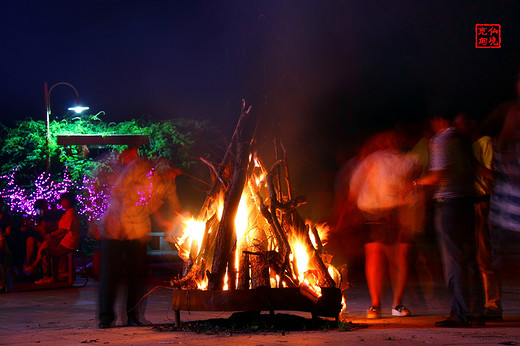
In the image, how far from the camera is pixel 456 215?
6250mm

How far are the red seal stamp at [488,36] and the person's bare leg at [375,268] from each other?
14.5m

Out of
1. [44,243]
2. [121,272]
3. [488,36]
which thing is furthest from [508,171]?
[488,36]

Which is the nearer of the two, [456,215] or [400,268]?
[456,215]

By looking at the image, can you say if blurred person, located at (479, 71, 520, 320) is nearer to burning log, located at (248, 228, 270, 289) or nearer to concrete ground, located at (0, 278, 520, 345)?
concrete ground, located at (0, 278, 520, 345)

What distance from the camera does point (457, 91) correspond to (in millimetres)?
22578

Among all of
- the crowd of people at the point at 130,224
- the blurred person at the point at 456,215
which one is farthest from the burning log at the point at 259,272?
the blurred person at the point at 456,215

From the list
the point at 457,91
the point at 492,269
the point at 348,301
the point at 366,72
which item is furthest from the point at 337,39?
the point at 492,269

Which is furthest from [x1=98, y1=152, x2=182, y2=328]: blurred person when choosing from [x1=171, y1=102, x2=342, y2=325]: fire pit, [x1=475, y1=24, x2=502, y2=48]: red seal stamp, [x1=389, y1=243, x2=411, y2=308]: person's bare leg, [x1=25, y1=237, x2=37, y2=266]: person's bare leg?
[x1=475, y1=24, x2=502, y2=48]: red seal stamp

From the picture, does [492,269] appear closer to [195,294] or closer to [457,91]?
[195,294]

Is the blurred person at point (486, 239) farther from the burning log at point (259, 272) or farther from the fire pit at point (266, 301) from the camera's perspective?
the burning log at point (259, 272)

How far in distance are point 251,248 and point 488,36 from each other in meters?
17.1

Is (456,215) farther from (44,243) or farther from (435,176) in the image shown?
(44,243)

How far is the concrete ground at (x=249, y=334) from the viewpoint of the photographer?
5.38m

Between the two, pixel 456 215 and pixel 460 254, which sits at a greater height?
pixel 456 215
